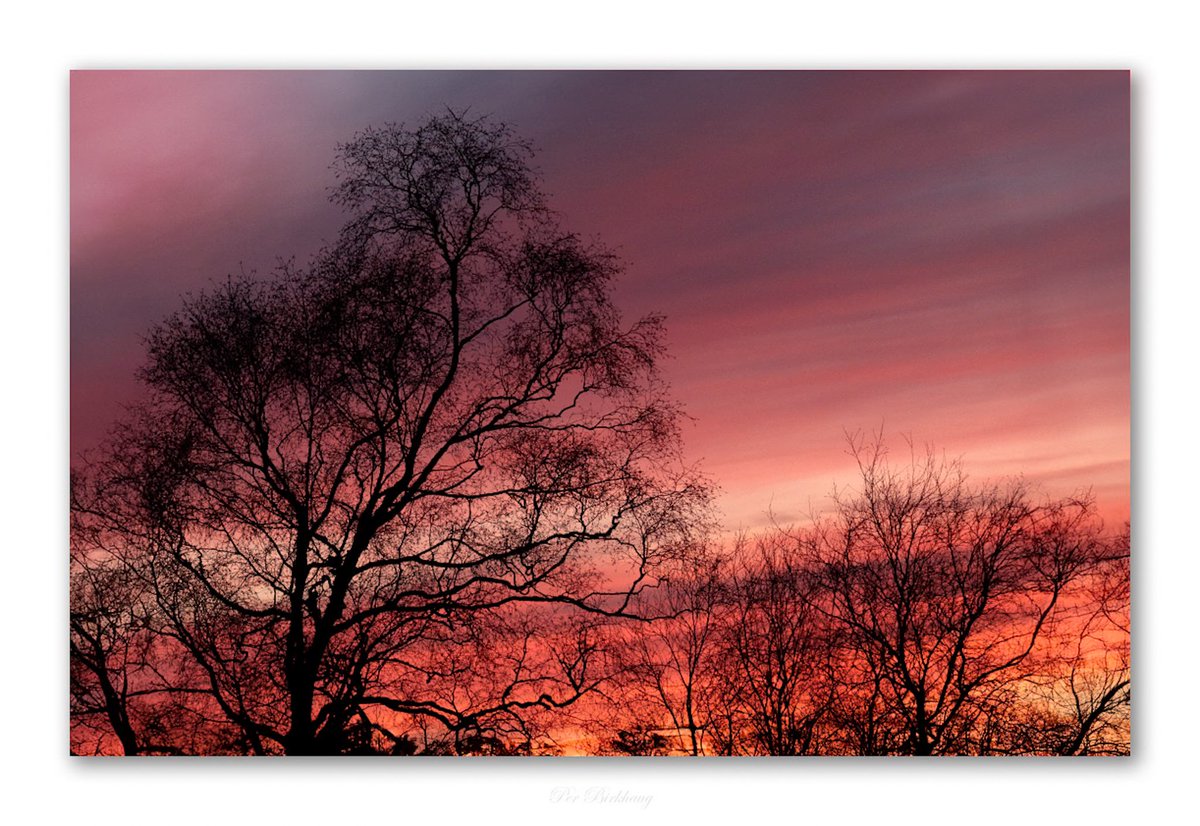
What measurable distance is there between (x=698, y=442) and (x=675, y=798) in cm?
127

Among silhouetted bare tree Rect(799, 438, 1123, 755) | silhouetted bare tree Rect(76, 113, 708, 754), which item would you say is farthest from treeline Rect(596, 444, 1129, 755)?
silhouetted bare tree Rect(76, 113, 708, 754)

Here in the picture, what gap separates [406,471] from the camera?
4273 mm

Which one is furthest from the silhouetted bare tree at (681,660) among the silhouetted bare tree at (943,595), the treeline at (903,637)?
the silhouetted bare tree at (943,595)

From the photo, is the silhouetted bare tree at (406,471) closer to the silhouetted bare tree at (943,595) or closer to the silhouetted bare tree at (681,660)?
the silhouetted bare tree at (681,660)

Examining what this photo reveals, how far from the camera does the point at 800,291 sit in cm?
423

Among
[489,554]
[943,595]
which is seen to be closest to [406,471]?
[489,554]

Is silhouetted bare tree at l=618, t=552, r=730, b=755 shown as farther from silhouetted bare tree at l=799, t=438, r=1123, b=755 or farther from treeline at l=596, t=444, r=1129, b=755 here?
silhouetted bare tree at l=799, t=438, r=1123, b=755

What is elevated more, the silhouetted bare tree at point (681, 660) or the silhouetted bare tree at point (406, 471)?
the silhouetted bare tree at point (406, 471)

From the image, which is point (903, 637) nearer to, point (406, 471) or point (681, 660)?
point (681, 660)

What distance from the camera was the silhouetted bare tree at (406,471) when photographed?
4188 mm

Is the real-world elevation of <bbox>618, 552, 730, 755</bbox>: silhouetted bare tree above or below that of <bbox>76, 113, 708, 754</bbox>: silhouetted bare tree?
below

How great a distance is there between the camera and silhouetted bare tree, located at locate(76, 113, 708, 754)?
165 inches
